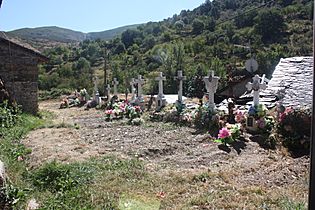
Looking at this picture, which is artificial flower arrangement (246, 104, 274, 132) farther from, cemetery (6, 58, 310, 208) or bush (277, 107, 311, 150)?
bush (277, 107, 311, 150)

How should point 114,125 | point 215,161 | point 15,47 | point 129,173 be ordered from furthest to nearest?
point 15,47, point 114,125, point 215,161, point 129,173

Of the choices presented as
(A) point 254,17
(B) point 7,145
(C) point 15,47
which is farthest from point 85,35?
(B) point 7,145

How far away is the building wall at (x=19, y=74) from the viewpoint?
42.4 ft

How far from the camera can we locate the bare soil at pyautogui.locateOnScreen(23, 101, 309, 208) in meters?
4.93

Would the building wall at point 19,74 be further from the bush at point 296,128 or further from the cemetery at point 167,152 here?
the bush at point 296,128

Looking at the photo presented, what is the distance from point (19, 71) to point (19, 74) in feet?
0.39

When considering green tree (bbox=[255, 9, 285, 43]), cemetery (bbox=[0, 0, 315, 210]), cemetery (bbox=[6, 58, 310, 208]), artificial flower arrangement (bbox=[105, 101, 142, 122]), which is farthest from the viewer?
green tree (bbox=[255, 9, 285, 43])

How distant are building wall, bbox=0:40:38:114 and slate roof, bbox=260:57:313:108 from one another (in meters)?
8.75

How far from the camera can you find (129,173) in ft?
16.5

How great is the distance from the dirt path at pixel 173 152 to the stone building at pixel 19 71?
14.4ft

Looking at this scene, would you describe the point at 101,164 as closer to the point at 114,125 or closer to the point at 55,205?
the point at 55,205

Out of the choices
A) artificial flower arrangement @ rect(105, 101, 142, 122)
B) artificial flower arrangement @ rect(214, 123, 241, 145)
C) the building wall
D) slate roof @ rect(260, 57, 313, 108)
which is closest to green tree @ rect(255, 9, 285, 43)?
slate roof @ rect(260, 57, 313, 108)

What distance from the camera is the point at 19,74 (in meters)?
13.5

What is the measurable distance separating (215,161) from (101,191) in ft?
7.69
